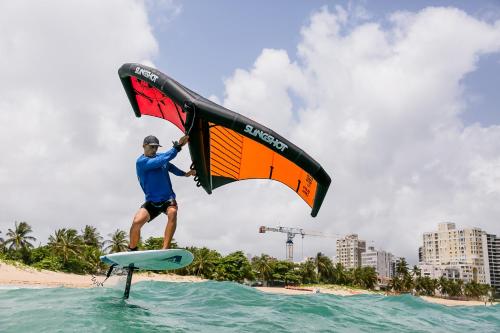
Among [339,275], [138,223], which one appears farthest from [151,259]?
[339,275]

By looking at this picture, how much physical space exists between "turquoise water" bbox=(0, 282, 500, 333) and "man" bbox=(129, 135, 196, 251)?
138 centimetres

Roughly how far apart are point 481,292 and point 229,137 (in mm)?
169980

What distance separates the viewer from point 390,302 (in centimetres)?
1411

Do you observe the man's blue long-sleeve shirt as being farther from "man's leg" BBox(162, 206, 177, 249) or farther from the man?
"man's leg" BBox(162, 206, 177, 249)

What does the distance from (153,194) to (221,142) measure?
1.70 meters

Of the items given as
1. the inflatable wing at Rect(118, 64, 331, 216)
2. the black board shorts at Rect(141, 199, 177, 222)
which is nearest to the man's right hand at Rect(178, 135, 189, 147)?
the inflatable wing at Rect(118, 64, 331, 216)

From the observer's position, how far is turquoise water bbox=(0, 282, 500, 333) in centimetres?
621

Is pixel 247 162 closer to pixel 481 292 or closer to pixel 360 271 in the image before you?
pixel 360 271

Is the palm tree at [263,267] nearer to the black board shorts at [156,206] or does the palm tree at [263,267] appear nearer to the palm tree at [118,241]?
the palm tree at [118,241]

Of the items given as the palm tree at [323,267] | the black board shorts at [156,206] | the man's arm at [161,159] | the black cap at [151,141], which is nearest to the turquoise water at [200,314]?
the black board shorts at [156,206]

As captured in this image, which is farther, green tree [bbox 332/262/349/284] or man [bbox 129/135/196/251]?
green tree [bbox 332/262/349/284]

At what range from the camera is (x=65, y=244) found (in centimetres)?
6128

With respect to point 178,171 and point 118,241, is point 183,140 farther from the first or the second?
point 118,241

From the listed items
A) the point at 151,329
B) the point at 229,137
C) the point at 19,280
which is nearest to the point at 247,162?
the point at 229,137
